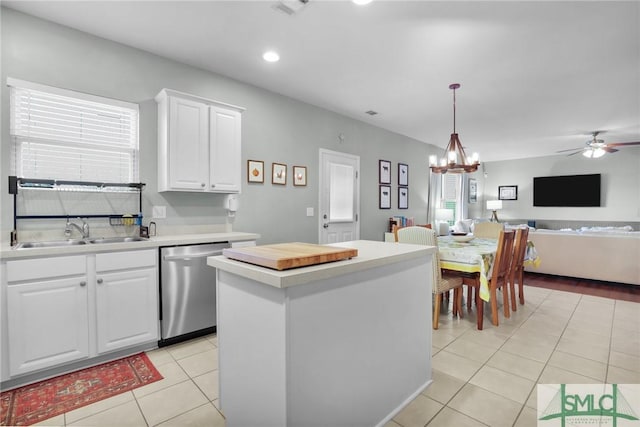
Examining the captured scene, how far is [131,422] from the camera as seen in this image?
169 centimetres

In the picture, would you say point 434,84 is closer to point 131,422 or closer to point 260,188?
point 260,188

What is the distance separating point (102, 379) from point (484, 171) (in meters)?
9.73

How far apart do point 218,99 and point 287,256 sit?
2689mm

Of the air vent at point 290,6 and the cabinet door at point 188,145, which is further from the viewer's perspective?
the cabinet door at point 188,145

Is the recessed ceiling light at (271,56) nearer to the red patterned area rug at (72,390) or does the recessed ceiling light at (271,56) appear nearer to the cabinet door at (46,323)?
the cabinet door at (46,323)

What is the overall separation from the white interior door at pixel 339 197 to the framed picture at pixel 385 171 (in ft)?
2.16

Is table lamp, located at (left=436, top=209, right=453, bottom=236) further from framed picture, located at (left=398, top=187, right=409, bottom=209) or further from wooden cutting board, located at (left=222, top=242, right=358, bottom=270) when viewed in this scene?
wooden cutting board, located at (left=222, top=242, right=358, bottom=270)

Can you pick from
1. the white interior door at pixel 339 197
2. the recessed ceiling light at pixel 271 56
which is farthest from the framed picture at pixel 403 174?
the recessed ceiling light at pixel 271 56

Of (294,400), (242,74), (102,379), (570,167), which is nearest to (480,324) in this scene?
(294,400)

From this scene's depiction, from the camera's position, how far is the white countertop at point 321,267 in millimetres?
1159

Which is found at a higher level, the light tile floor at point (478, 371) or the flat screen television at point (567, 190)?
the flat screen television at point (567, 190)

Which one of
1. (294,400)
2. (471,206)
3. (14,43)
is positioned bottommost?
(294,400)

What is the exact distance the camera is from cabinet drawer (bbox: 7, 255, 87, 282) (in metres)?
1.94

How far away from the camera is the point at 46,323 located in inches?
80.4
